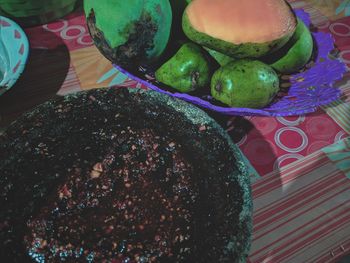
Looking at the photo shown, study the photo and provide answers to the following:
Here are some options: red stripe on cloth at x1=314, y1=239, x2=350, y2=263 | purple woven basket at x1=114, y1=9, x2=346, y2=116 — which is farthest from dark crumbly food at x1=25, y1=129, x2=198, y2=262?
red stripe on cloth at x1=314, y1=239, x2=350, y2=263

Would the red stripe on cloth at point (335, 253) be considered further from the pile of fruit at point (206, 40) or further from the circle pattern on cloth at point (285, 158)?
the pile of fruit at point (206, 40)

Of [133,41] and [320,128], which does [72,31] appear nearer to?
[133,41]

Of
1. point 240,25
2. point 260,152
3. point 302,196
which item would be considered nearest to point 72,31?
point 240,25

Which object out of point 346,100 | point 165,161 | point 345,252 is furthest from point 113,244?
point 346,100

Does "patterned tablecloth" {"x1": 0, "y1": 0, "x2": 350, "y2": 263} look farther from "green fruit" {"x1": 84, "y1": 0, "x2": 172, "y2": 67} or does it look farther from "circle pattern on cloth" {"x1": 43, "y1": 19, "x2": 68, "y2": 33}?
"green fruit" {"x1": 84, "y1": 0, "x2": 172, "y2": 67}

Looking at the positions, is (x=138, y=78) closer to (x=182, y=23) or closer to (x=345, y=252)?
(x=182, y=23)

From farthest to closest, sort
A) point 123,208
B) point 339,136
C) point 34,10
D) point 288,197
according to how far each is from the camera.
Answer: point 34,10
point 339,136
point 288,197
point 123,208
